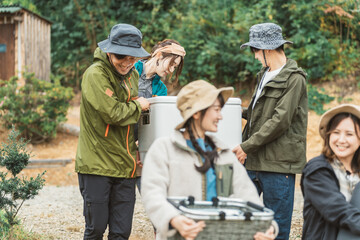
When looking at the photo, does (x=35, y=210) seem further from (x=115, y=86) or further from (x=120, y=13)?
(x=120, y=13)

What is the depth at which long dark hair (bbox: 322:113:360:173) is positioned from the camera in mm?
2775

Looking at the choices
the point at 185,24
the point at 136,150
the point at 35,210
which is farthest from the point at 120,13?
the point at 136,150

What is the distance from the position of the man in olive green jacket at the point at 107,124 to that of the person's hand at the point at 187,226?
1193mm

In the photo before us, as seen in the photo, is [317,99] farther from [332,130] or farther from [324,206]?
[324,206]

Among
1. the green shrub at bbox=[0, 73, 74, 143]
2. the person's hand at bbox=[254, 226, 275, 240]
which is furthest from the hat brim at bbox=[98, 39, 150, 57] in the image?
the green shrub at bbox=[0, 73, 74, 143]

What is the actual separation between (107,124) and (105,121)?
0.06 metres

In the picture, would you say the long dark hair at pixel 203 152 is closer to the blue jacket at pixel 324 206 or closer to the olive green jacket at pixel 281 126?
the blue jacket at pixel 324 206

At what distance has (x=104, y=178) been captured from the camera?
3.39m

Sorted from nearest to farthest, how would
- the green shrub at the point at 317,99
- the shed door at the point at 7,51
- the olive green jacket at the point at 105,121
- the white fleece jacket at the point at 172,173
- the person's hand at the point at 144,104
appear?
1. the white fleece jacket at the point at 172,173
2. the olive green jacket at the point at 105,121
3. the person's hand at the point at 144,104
4. the green shrub at the point at 317,99
5. the shed door at the point at 7,51

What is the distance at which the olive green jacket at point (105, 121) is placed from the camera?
3262mm

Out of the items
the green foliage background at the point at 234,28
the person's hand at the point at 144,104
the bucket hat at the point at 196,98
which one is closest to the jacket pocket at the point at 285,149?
the person's hand at the point at 144,104

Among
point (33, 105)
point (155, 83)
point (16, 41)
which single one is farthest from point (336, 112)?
point (16, 41)

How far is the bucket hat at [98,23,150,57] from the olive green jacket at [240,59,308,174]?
98 centimetres

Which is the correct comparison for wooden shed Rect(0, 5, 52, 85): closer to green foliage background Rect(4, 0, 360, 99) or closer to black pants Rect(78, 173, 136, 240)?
green foliage background Rect(4, 0, 360, 99)
